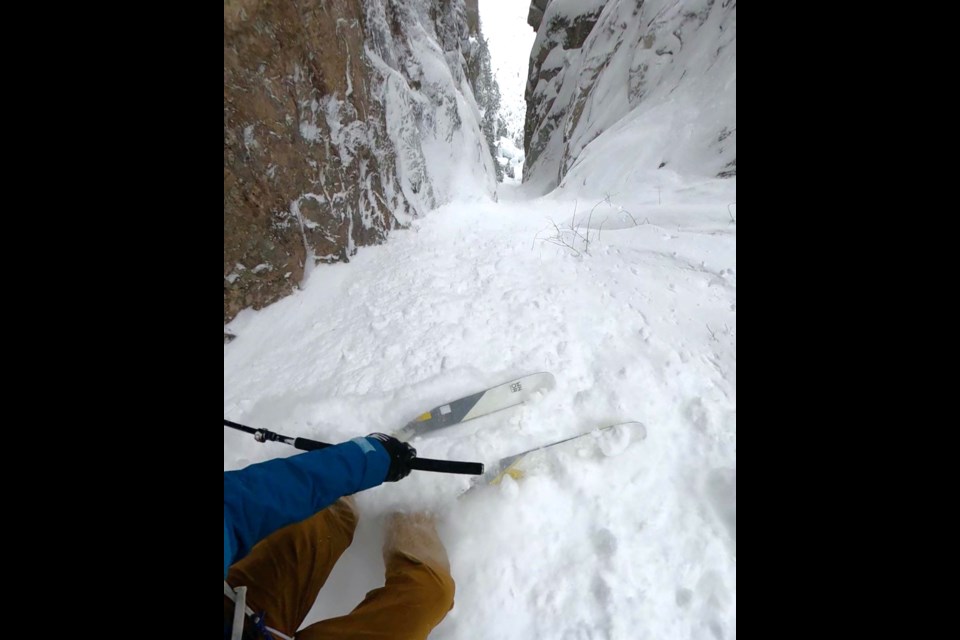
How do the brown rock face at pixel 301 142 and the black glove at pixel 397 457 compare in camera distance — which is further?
the brown rock face at pixel 301 142

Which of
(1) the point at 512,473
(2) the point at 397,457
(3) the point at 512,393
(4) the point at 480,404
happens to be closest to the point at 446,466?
(2) the point at 397,457

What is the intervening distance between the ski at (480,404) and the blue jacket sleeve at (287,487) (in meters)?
0.49

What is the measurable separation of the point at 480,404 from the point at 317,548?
99 cm

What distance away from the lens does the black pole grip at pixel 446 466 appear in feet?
5.10

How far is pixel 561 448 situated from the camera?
69.1 inches

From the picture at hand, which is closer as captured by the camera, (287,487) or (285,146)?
(287,487)

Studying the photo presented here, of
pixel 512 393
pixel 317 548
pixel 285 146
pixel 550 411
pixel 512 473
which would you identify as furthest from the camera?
pixel 285 146

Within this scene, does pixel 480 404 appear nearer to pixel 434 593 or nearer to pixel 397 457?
pixel 397 457

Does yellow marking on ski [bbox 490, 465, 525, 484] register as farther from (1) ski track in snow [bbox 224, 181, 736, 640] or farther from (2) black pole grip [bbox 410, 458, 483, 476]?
(2) black pole grip [bbox 410, 458, 483, 476]

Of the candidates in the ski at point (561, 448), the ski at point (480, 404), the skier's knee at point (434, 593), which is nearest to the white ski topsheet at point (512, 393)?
the ski at point (480, 404)

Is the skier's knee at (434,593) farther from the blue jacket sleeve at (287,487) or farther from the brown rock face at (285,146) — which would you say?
the brown rock face at (285,146)
